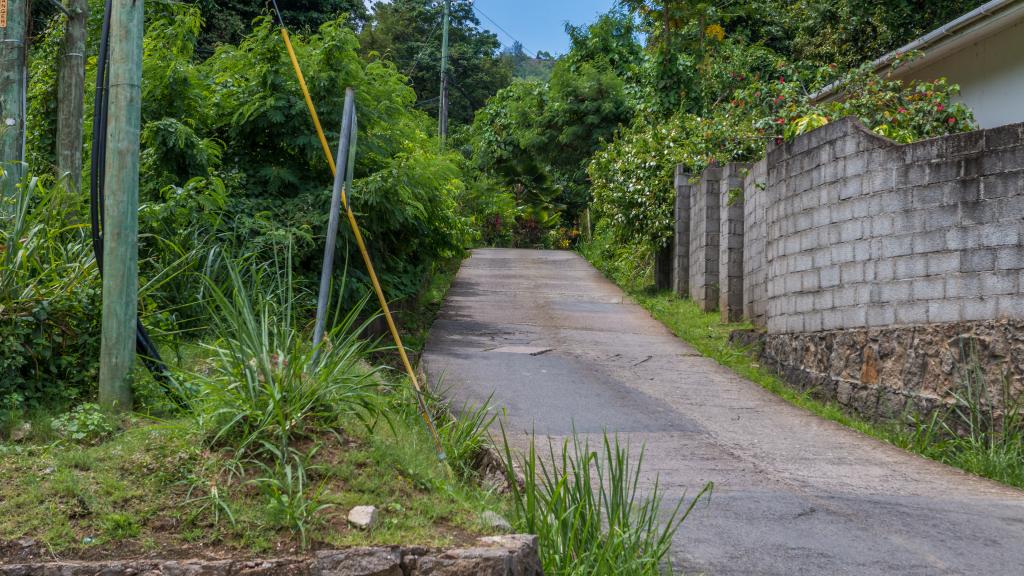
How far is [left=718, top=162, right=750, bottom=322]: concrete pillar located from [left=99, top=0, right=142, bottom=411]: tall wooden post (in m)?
9.02

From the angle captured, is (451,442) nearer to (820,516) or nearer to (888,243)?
(820,516)

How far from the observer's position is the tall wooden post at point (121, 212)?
17.0ft

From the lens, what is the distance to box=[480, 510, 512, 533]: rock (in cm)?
413

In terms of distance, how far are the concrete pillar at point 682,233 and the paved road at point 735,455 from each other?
6.10ft

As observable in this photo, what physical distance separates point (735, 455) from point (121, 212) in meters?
4.47

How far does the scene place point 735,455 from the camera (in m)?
7.22

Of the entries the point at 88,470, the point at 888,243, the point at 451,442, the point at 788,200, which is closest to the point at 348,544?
the point at 88,470

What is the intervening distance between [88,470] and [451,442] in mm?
2065

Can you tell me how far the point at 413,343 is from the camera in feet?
38.5

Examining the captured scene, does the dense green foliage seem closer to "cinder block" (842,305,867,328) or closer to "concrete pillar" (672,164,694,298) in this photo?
"cinder block" (842,305,867,328)

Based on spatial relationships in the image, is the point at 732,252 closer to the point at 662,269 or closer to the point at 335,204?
the point at 662,269

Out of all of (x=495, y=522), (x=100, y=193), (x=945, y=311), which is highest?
(x=100, y=193)

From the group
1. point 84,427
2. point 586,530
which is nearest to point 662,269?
point 84,427

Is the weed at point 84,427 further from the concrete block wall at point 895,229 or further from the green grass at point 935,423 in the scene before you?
the concrete block wall at point 895,229
